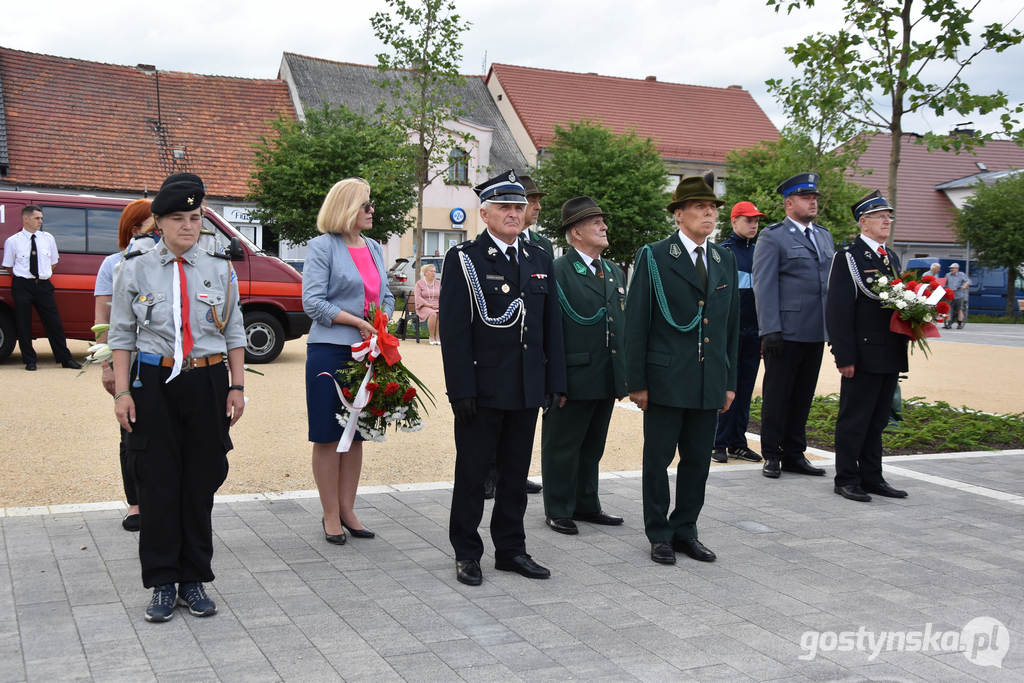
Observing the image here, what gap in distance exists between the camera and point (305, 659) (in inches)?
151

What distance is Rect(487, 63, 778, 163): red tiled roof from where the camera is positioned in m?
44.4

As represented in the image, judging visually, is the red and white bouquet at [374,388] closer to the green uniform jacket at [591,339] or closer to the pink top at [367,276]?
the pink top at [367,276]

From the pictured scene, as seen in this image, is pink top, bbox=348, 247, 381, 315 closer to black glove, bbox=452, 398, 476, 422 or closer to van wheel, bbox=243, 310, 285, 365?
black glove, bbox=452, 398, 476, 422

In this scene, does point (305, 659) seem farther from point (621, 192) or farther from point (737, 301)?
point (621, 192)

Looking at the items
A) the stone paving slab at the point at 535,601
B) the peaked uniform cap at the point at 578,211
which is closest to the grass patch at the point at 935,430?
the stone paving slab at the point at 535,601

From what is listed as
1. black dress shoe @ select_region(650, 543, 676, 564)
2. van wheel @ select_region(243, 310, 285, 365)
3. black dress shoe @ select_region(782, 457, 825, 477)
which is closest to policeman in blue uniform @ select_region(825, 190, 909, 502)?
black dress shoe @ select_region(782, 457, 825, 477)

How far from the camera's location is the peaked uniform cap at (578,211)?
592cm

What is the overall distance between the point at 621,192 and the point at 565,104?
38.2ft

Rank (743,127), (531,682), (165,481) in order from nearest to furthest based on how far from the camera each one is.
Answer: (531,682), (165,481), (743,127)

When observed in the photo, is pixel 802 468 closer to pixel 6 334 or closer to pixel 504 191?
pixel 504 191

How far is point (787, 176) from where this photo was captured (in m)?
34.1

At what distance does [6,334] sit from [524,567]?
11.3 meters

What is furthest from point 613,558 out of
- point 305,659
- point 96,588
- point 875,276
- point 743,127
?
point 743,127

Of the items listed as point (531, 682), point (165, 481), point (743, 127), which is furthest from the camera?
point (743, 127)
